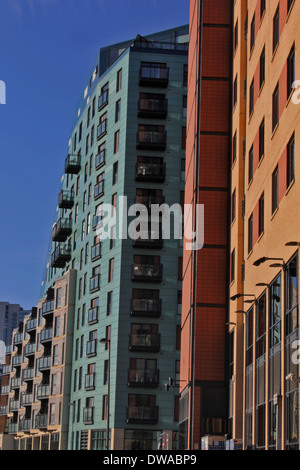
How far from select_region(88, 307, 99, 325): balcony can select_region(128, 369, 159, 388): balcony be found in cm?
831

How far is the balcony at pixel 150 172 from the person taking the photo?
72188mm

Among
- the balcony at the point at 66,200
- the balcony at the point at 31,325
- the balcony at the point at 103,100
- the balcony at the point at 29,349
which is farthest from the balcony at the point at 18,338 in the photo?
the balcony at the point at 103,100

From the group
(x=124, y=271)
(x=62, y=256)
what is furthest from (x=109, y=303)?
(x=62, y=256)

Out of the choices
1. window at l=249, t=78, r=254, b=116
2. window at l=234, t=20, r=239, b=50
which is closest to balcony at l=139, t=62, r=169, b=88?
window at l=234, t=20, r=239, b=50

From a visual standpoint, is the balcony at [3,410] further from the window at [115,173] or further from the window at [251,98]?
the window at [251,98]

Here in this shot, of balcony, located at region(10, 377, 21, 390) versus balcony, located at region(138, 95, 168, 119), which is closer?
balcony, located at region(138, 95, 168, 119)

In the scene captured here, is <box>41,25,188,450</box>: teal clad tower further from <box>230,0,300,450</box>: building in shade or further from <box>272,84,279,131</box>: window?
<box>272,84,279,131</box>: window

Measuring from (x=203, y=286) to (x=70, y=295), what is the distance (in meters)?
41.8

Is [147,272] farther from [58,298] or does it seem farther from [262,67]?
[262,67]

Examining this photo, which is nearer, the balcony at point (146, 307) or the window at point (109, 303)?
the balcony at point (146, 307)

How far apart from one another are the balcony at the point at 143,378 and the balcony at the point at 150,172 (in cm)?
1610

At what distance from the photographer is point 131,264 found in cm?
7050

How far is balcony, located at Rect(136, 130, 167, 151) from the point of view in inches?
2884
